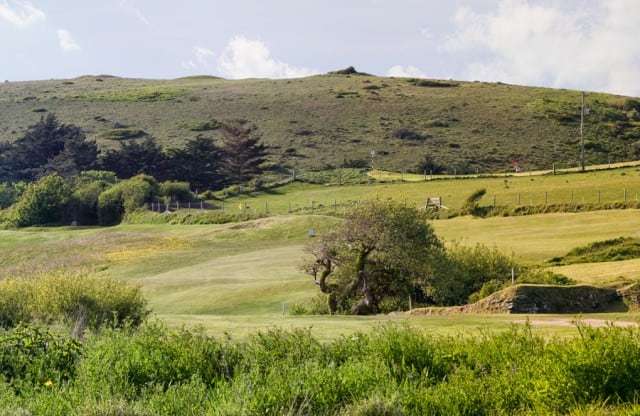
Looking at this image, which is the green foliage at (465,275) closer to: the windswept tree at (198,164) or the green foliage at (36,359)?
the green foliage at (36,359)

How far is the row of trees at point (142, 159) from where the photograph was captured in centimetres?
10869

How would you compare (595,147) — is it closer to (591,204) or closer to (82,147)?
(591,204)

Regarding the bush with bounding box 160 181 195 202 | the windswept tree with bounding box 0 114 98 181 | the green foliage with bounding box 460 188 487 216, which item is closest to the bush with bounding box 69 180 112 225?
the bush with bounding box 160 181 195 202

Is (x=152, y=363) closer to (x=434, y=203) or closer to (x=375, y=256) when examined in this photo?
(x=375, y=256)

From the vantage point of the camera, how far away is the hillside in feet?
384

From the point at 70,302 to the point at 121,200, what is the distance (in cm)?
6513

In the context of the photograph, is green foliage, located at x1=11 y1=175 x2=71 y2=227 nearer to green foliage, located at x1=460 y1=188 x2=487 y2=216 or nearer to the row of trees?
the row of trees

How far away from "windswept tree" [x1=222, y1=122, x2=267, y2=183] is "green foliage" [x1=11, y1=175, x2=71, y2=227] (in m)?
22.8

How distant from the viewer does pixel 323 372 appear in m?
16.6

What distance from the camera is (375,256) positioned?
123ft

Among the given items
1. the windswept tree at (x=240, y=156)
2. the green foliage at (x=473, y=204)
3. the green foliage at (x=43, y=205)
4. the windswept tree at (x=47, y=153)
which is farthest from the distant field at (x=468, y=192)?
the windswept tree at (x=47, y=153)

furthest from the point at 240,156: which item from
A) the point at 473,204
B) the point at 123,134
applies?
the point at 473,204

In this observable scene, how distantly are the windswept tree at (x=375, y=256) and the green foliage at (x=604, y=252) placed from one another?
10205 millimetres

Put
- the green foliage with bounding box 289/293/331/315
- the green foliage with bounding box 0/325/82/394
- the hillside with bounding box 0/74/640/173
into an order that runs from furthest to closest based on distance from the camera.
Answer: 1. the hillside with bounding box 0/74/640/173
2. the green foliage with bounding box 289/293/331/315
3. the green foliage with bounding box 0/325/82/394
